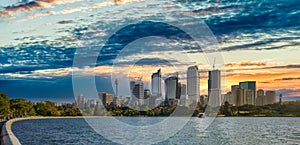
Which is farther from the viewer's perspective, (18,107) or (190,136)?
(18,107)

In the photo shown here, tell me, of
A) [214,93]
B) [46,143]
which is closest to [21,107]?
[214,93]

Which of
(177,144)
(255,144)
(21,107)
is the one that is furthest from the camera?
(21,107)

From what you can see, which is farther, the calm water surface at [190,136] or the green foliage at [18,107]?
the green foliage at [18,107]

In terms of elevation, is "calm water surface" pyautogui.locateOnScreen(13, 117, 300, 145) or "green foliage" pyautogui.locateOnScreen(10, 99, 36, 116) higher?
"green foliage" pyautogui.locateOnScreen(10, 99, 36, 116)

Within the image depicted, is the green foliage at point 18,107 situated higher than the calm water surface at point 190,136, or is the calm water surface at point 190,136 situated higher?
the green foliage at point 18,107

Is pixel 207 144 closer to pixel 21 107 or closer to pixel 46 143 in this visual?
pixel 46 143

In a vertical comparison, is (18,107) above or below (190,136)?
above

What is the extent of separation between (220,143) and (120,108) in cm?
13266

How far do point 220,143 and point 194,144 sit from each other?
16.1 feet

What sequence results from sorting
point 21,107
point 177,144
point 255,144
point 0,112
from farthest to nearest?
point 21,107
point 0,112
point 255,144
point 177,144

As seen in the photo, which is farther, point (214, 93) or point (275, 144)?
point (214, 93)

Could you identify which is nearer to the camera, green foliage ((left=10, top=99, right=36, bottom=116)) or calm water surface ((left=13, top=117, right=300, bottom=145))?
calm water surface ((left=13, top=117, right=300, bottom=145))

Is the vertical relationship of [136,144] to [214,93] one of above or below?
below

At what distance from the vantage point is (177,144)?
59.5 m
